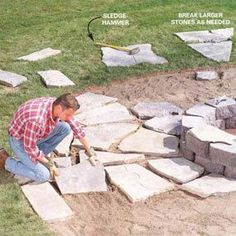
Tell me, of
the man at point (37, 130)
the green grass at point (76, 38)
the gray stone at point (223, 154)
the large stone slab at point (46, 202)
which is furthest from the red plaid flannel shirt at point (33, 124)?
the gray stone at point (223, 154)

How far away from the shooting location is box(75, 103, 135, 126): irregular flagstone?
20.6 feet

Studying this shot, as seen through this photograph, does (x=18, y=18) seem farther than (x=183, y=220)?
Yes

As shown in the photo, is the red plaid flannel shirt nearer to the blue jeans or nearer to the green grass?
the blue jeans

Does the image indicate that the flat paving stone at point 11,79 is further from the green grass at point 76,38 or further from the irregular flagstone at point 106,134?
the irregular flagstone at point 106,134

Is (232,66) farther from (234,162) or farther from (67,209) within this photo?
(67,209)

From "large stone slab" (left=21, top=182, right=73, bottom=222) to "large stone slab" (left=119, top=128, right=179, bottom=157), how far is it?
100cm

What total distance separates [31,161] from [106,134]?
4.01 feet

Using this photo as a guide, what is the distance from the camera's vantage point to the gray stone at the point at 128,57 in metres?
7.94

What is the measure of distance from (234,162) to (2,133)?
2445 mm

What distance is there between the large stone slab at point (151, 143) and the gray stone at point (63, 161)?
559mm

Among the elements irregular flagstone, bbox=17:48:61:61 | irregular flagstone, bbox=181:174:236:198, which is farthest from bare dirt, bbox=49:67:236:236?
irregular flagstone, bbox=17:48:61:61

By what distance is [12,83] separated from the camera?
23.9 feet

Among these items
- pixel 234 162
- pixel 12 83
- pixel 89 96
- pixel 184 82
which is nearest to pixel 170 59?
pixel 184 82

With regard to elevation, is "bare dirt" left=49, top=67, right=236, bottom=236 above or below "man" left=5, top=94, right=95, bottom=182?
below
